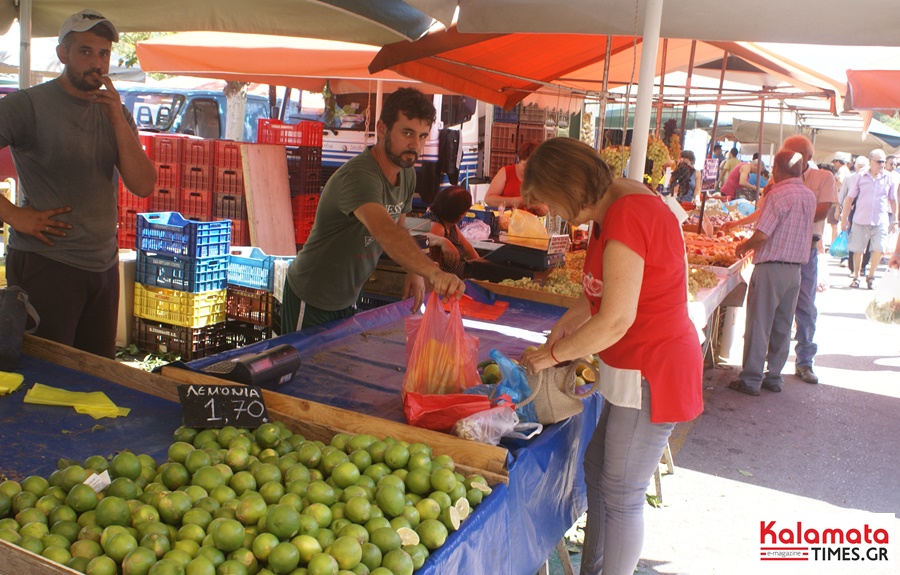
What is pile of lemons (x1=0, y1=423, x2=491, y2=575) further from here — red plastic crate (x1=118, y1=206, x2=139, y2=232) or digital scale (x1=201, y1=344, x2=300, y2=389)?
red plastic crate (x1=118, y1=206, x2=139, y2=232)

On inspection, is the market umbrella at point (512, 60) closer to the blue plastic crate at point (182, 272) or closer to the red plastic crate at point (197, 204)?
the blue plastic crate at point (182, 272)

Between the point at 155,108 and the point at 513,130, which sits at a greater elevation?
the point at 155,108

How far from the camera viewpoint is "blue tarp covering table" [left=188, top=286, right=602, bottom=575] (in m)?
2.02

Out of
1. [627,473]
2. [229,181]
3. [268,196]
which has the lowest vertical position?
[627,473]

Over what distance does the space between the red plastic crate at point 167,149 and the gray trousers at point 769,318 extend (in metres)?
5.92

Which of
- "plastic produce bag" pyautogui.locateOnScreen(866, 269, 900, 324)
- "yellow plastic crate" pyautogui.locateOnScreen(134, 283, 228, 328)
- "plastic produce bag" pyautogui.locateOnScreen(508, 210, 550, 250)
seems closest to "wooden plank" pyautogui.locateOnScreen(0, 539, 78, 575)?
"yellow plastic crate" pyautogui.locateOnScreen(134, 283, 228, 328)

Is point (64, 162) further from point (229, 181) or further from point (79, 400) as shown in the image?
point (229, 181)

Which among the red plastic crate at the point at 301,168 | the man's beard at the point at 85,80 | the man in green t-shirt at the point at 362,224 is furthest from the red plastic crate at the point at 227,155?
the man's beard at the point at 85,80

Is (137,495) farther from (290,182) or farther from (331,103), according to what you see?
(331,103)

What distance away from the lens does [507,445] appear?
8.22 feet

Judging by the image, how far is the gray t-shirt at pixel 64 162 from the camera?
128 inches

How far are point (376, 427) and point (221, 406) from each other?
1.59 ft

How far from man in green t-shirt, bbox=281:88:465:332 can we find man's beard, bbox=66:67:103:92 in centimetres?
113

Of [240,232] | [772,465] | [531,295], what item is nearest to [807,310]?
[772,465]
